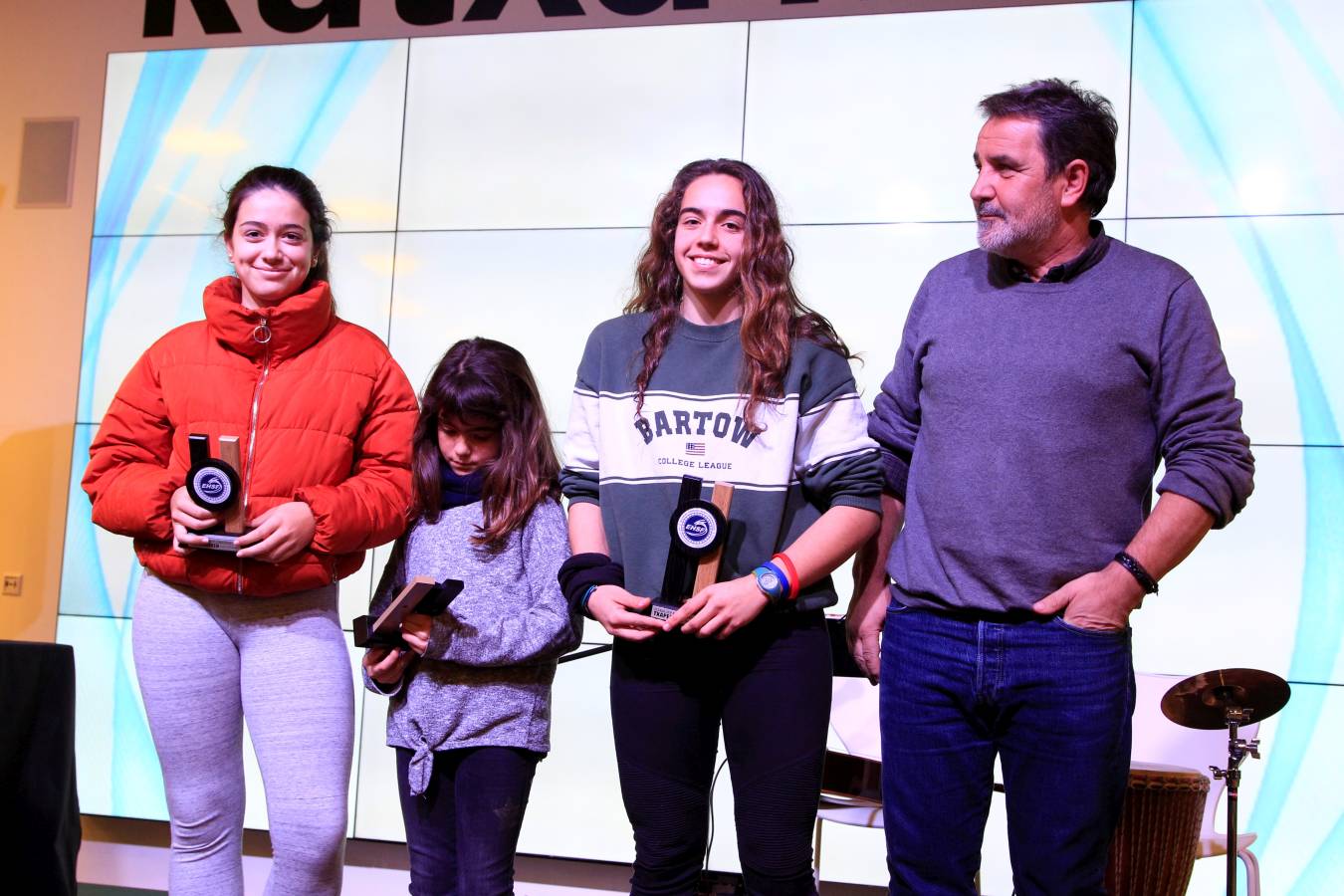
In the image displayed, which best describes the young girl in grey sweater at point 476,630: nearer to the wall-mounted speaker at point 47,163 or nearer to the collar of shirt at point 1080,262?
the collar of shirt at point 1080,262

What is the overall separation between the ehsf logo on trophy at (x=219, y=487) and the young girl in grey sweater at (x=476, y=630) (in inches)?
12.9

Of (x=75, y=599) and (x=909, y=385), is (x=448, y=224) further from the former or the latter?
(x=909, y=385)

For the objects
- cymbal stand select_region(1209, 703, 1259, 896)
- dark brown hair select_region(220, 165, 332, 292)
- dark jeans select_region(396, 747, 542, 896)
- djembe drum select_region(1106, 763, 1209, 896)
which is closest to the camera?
dark jeans select_region(396, 747, 542, 896)

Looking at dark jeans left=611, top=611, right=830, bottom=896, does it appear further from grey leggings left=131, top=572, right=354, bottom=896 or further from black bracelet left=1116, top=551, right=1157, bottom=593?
grey leggings left=131, top=572, right=354, bottom=896

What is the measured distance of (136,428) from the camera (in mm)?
2240

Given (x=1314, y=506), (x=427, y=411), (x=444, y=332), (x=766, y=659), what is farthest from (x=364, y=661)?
(x=1314, y=506)

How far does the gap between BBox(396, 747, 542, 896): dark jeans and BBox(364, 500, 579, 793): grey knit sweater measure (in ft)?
0.11

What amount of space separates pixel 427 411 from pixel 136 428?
0.53m

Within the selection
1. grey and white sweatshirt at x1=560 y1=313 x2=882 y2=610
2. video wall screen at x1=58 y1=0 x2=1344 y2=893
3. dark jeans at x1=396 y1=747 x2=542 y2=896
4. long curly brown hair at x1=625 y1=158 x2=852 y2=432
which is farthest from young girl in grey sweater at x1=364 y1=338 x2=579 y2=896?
video wall screen at x1=58 y1=0 x2=1344 y2=893

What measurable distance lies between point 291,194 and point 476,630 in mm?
880

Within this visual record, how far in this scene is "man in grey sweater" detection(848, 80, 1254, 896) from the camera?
68.8 inches

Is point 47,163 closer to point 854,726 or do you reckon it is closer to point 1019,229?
A: point 854,726

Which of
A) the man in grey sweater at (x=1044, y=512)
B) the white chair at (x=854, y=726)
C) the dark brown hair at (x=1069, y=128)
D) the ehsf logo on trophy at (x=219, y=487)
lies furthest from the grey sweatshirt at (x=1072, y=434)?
the white chair at (x=854, y=726)

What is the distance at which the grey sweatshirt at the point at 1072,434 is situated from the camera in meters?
1.77
